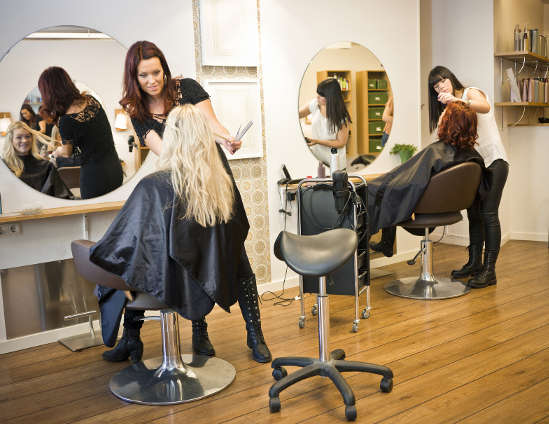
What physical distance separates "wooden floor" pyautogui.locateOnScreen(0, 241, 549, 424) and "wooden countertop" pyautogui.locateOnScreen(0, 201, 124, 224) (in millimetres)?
719

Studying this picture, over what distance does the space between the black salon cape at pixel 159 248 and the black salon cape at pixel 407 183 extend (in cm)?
165

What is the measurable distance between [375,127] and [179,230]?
266cm

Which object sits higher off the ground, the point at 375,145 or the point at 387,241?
the point at 375,145

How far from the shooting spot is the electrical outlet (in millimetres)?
3146

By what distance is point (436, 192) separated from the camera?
364cm

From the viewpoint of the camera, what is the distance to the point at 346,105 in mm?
4402

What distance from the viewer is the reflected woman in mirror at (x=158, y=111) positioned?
9.73 feet

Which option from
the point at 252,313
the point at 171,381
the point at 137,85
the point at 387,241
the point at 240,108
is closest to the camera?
the point at 171,381

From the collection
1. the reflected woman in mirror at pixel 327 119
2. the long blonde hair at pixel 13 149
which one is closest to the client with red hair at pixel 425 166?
the reflected woman in mirror at pixel 327 119


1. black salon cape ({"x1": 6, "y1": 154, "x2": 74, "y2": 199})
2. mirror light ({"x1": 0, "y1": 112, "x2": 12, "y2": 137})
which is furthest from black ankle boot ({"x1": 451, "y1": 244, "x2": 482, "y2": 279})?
mirror light ({"x1": 0, "y1": 112, "x2": 12, "y2": 137})

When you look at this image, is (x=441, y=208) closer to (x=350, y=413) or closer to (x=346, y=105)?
(x=346, y=105)

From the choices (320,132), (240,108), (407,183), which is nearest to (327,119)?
(320,132)

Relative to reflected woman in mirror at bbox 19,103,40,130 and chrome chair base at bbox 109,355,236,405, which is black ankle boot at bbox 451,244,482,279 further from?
reflected woman in mirror at bbox 19,103,40,130

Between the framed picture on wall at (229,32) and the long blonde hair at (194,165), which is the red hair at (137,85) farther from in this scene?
the long blonde hair at (194,165)
